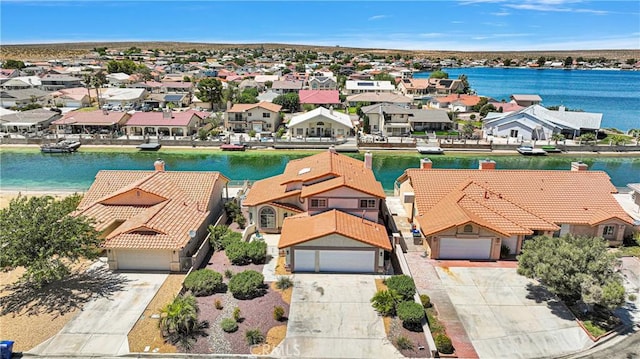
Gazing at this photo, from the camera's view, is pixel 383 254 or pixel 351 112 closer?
pixel 383 254

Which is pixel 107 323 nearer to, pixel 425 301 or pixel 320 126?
pixel 425 301

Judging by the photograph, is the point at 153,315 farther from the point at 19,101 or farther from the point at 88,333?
→ the point at 19,101

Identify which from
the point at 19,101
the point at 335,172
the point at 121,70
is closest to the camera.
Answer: the point at 335,172

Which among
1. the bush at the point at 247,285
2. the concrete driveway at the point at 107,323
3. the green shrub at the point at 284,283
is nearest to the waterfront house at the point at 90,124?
the concrete driveway at the point at 107,323

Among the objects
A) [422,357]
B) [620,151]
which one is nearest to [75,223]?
[422,357]

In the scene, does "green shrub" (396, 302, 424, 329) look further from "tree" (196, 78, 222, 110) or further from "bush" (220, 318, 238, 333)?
"tree" (196, 78, 222, 110)

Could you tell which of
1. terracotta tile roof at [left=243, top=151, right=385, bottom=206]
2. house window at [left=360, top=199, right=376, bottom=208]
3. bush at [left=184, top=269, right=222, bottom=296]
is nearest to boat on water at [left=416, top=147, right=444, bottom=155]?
terracotta tile roof at [left=243, top=151, right=385, bottom=206]
